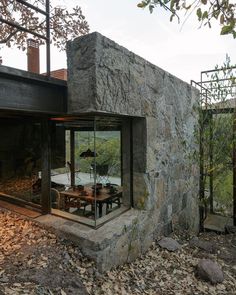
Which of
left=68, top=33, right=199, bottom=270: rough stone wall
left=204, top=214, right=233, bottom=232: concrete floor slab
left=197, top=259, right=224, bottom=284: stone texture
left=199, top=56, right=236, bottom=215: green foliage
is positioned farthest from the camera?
left=204, top=214, right=233, bottom=232: concrete floor slab

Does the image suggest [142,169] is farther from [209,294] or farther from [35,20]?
[35,20]

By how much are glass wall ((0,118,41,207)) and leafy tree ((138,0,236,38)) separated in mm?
2734

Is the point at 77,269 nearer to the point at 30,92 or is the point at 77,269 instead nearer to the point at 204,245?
the point at 30,92

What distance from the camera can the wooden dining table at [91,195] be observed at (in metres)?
3.70

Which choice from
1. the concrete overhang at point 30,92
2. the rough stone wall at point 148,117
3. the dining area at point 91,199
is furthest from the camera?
the dining area at point 91,199

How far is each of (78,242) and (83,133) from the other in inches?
59.3

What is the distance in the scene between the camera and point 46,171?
3916 mm

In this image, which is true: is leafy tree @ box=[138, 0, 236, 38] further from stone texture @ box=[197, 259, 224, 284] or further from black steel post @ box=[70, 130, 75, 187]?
stone texture @ box=[197, 259, 224, 284]

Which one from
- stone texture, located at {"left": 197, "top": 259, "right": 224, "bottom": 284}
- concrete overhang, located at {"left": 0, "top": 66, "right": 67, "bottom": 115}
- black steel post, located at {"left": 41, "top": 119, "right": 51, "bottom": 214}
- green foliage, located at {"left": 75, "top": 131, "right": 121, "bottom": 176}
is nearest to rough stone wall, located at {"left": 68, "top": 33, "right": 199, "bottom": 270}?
concrete overhang, located at {"left": 0, "top": 66, "right": 67, "bottom": 115}

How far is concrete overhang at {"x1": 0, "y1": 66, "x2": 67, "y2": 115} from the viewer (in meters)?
2.42

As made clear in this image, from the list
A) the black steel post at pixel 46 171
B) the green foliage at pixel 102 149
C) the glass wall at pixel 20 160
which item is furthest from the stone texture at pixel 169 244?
the glass wall at pixel 20 160

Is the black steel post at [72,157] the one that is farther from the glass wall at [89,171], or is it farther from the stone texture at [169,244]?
the stone texture at [169,244]

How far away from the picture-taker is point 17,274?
2.53 metres

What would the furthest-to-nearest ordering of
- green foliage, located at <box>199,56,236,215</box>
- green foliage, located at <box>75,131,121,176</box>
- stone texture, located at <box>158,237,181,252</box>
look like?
1. green foliage, located at <box>199,56,236,215</box>
2. stone texture, located at <box>158,237,181,252</box>
3. green foliage, located at <box>75,131,121,176</box>
